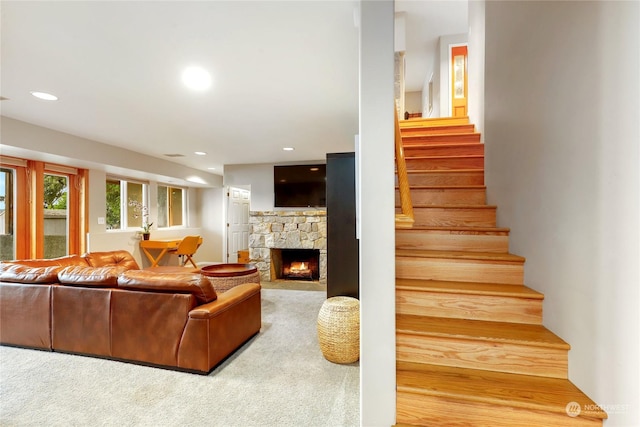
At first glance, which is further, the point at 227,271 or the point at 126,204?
the point at 126,204

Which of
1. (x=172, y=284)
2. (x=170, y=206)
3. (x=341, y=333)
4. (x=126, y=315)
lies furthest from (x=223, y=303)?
(x=170, y=206)

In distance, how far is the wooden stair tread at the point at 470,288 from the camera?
1698mm

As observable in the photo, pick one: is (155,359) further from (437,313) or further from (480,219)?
(480,219)

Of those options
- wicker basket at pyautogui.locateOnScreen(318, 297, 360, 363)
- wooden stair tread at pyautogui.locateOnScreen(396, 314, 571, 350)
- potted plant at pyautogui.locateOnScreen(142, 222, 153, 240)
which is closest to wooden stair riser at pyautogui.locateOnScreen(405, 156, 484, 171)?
wicker basket at pyautogui.locateOnScreen(318, 297, 360, 363)

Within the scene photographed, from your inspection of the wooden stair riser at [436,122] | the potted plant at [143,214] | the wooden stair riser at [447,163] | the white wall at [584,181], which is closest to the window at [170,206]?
the potted plant at [143,214]

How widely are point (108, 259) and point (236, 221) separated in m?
3.55

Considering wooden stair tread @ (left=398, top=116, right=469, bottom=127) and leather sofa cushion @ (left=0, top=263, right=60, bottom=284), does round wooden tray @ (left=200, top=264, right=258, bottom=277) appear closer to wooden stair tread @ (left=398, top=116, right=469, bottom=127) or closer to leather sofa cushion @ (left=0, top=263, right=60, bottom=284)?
leather sofa cushion @ (left=0, top=263, right=60, bottom=284)

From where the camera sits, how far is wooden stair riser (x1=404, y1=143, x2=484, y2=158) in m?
3.13

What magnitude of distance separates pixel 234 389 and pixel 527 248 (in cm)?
213

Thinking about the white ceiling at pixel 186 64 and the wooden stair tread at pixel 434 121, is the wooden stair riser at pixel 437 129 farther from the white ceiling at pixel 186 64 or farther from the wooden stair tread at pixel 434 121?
the white ceiling at pixel 186 64

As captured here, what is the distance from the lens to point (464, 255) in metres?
2.02

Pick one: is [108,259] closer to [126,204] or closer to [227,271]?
[227,271]

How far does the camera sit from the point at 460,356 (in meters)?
1.55

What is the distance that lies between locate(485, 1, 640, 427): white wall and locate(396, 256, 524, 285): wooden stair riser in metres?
0.11
